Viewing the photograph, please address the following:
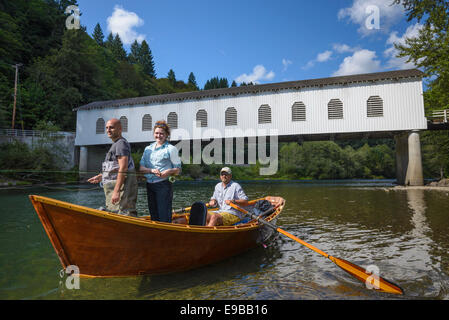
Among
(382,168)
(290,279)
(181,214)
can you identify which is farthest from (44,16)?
(382,168)

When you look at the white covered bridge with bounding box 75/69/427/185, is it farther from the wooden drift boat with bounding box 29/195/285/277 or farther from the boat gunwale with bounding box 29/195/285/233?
the wooden drift boat with bounding box 29/195/285/277

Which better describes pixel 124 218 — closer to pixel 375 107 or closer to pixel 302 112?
pixel 302 112

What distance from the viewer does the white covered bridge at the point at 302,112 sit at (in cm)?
1831

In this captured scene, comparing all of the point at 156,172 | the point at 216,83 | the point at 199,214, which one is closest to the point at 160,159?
the point at 156,172

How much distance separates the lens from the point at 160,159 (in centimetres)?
371

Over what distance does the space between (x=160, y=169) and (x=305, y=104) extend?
1829 centimetres

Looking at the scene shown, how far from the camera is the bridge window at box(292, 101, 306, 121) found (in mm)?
20156

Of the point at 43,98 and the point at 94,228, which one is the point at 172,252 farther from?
the point at 43,98

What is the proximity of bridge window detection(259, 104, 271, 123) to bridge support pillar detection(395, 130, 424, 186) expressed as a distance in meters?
9.95

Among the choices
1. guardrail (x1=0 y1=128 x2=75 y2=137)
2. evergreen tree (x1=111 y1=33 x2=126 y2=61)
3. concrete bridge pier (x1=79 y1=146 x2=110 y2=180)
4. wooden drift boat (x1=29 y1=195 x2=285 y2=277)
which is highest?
evergreen tree (x1=111 y1=33 x2=126 y2=61)

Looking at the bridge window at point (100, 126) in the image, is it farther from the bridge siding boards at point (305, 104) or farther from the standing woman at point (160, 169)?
the standing woman at point (160, 169)

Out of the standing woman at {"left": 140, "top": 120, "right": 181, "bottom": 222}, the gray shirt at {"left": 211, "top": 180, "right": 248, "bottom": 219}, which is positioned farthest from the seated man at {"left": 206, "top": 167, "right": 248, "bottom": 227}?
the standing woman at {"left": 140, "top": 120, "right": 181, "bottom": 222}

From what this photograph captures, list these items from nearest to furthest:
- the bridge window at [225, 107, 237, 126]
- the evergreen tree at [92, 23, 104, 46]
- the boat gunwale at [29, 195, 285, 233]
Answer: the boat gunwale at [29, 195, 285, 233] → the bridge window at [225, 107, 237, 126] → the evergreen tree at [92, 23, 104, 46]

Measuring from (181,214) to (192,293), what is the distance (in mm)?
2398
